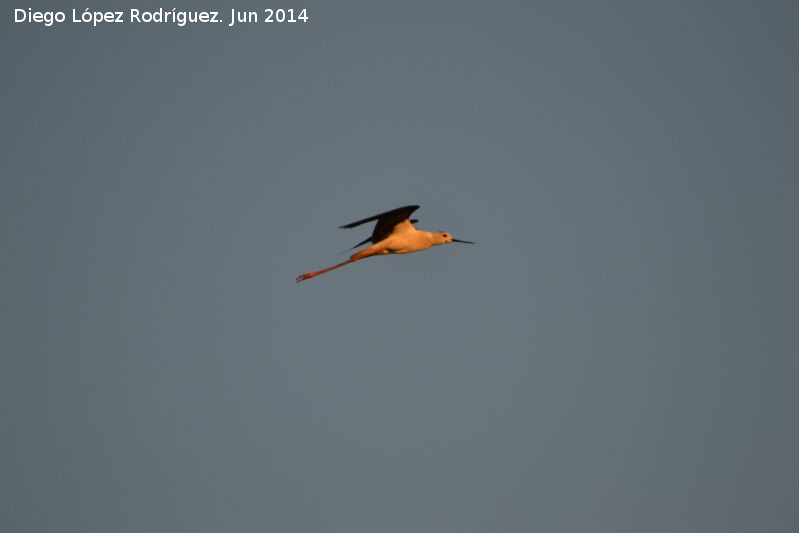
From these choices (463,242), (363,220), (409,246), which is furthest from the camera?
(463,242)

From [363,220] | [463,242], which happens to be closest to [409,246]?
[463,242]

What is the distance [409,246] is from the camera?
84.1ft

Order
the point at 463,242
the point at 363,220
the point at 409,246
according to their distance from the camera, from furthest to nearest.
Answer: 1. the point at 463,242
2. the point at 409,246
3. the point at 363,220

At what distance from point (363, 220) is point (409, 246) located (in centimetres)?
444

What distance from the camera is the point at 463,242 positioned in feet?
90.2

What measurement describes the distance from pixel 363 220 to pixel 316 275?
4870mm

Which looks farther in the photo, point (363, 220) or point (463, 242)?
point (463, 242)

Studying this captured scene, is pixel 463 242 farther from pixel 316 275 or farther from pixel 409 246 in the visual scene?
pixel 316 275

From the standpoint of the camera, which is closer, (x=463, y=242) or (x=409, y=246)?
(x=409, y=246)

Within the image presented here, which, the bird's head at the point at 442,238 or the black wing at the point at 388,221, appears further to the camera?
the bird's head at the point at 442,238

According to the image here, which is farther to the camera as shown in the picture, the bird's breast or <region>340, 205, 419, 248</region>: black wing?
the bird's breast

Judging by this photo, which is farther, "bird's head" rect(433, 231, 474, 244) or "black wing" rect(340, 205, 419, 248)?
"bird's head" rect(433, 231, 474, 244)

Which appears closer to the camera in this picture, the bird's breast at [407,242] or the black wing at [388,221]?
the black wing at [388,221]

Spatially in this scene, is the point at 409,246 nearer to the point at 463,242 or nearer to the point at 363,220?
the point at 463,242
